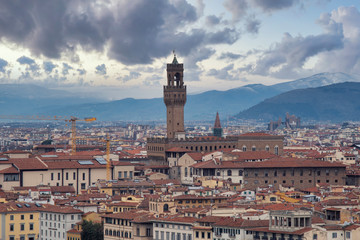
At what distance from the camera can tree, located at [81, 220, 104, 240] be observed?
253 feet

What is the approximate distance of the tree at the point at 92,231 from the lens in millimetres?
77188

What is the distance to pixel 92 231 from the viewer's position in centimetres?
7744

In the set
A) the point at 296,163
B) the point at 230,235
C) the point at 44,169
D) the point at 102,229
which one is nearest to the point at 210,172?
the point at 296,163

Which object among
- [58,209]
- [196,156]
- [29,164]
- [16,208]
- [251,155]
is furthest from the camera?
[196,156]

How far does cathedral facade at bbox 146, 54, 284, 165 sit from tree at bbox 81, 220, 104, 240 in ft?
174

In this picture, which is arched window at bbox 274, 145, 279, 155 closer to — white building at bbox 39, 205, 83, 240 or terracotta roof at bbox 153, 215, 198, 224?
white building at bbox 39, 205, 83, 240

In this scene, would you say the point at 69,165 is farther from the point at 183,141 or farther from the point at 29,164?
the point at 183,141

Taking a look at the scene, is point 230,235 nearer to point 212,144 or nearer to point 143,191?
point 143,191

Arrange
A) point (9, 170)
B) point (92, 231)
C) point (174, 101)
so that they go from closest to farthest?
point (92, 231) → point (9, 170) → point (174, 101)

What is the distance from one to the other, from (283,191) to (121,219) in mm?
27759

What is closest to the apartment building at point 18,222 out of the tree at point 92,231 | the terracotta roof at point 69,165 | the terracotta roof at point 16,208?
the terracotta roof at point 16,208

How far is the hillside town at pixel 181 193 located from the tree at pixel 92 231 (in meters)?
0.10

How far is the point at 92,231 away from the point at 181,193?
17393mm

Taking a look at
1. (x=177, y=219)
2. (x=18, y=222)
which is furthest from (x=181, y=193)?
(x=177, y=219)
